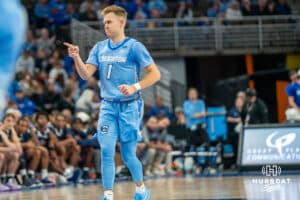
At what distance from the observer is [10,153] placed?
17484mm

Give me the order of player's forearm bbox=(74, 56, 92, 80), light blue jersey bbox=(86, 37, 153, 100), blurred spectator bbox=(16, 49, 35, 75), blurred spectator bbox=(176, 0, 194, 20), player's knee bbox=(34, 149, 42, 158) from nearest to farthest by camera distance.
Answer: player's forearm bbox=(74, 56, 92, 80) → light blue jersey bbox=(86, 37, 153, 100) → player's knee bbox=(34, 149, 42, 158) → blurred spectator bbox=(16, 49, 35, 75) → blurred spectator bbox=(176, 0, 194, 20)

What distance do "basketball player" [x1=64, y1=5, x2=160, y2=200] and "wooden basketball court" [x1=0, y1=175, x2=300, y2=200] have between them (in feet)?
6.27

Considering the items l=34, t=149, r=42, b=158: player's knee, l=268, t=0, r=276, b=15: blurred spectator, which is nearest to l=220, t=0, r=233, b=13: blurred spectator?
l=268, t=0, r=276, b=15: blurred spectator

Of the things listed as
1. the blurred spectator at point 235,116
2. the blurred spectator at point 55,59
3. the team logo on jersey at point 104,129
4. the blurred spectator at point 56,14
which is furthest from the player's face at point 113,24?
the blurred spectator at point 56,14

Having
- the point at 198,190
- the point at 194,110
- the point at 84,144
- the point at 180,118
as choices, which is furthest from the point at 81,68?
the point at 194,110

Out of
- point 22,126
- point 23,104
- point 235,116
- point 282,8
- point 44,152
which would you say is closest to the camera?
point 22,126

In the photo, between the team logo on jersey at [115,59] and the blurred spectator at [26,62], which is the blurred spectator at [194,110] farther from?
the team logo on jersey at [115,59]

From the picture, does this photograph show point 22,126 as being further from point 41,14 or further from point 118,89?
point 41,14

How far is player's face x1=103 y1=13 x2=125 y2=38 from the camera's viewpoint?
11.2 meters

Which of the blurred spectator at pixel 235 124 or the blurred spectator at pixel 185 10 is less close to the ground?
the blurred spectator at pixel 185 10

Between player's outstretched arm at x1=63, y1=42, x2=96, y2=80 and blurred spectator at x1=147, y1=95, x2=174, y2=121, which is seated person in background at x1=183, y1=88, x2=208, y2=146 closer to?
blurred spectator at x1=147, y1=95, x2=174, y2=121

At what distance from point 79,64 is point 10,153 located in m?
6.94

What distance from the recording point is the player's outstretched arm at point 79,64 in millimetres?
10633

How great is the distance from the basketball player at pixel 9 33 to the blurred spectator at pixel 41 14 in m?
21.3
